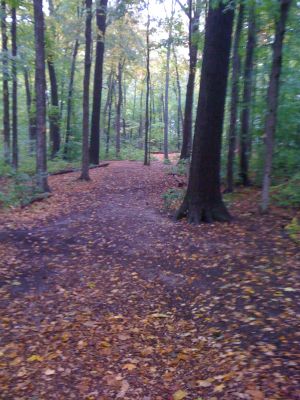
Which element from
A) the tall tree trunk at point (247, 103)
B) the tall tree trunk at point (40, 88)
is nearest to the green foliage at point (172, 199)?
the tall tree trunk at point (247, 103)

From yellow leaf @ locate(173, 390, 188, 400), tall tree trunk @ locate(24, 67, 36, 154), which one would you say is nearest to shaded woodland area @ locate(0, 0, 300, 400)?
yellow leaf @ locate(173, 390, 188, 400)

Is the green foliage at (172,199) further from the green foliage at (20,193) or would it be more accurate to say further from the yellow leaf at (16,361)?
the yellow leaf at (16,361)

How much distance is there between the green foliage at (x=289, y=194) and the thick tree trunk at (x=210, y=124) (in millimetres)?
1369

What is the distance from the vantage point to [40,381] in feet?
14.3

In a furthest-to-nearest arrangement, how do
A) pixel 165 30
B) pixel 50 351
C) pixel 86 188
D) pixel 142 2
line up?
pixel 165 30 → pixel 142 2 → pixel 86 188 → pixel 50 351

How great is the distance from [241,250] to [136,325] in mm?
2762

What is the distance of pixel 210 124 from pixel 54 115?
58.6 feet

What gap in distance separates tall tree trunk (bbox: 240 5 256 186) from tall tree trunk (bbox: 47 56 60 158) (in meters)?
15.4

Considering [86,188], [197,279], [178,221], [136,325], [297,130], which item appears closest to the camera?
[136,325]

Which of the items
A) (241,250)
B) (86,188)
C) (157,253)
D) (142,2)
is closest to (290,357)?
(241,250)

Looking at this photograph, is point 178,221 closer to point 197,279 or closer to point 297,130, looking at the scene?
point 197,279

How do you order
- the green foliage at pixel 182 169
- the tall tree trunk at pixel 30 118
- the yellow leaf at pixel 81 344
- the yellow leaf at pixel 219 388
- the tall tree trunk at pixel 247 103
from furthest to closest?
the tall tree trunk at pixel 30 118, the green foliage at pixel 182 169, the tall tree trunk at pixel 247 103, the yellow leaf at pixel 81 344, the yellow leaf at pixel 219 388

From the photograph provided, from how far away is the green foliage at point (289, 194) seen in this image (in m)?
9.18

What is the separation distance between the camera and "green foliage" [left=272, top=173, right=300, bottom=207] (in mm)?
9180
